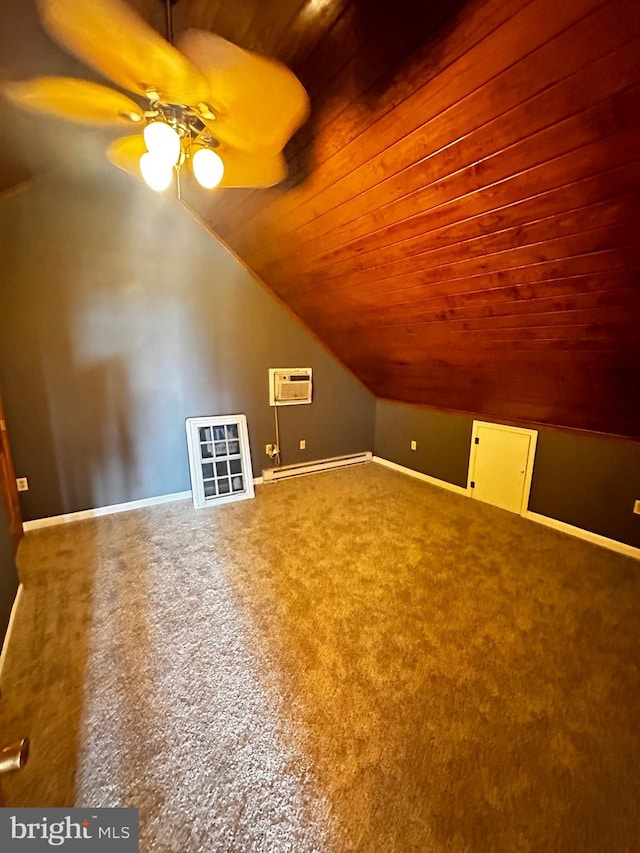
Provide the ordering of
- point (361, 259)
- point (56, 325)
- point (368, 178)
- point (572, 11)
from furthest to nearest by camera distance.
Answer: point (56, 325) < point (361, 259) < point (368, 178) < point (572, 11)

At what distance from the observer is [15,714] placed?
4.90 ft

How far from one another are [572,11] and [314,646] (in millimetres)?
2547

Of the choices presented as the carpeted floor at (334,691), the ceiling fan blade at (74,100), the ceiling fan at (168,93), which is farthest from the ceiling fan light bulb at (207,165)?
the carpeted floor at (334,691)

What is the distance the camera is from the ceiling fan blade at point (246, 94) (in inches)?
41.4

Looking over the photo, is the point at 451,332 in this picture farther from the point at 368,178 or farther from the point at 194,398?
the point at 194,398

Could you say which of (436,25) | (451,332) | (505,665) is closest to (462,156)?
(436,25)

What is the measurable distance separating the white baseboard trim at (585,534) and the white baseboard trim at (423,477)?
2.25 ft

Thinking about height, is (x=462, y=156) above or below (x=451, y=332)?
above

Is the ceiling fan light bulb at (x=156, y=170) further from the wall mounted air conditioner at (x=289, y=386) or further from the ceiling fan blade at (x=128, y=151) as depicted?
the wall mounted air conditioner at (x=289, y=386)

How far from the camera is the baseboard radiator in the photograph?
415cm

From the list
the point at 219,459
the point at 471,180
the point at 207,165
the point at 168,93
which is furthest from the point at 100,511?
the point at 471,180

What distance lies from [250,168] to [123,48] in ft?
2.71

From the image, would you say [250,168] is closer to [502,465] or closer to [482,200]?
[482,200]

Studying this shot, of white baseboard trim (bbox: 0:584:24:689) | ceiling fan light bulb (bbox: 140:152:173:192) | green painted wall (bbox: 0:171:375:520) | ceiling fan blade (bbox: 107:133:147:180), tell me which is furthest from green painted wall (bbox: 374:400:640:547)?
white baseboard trim (bbox: 0:584:24:689)
